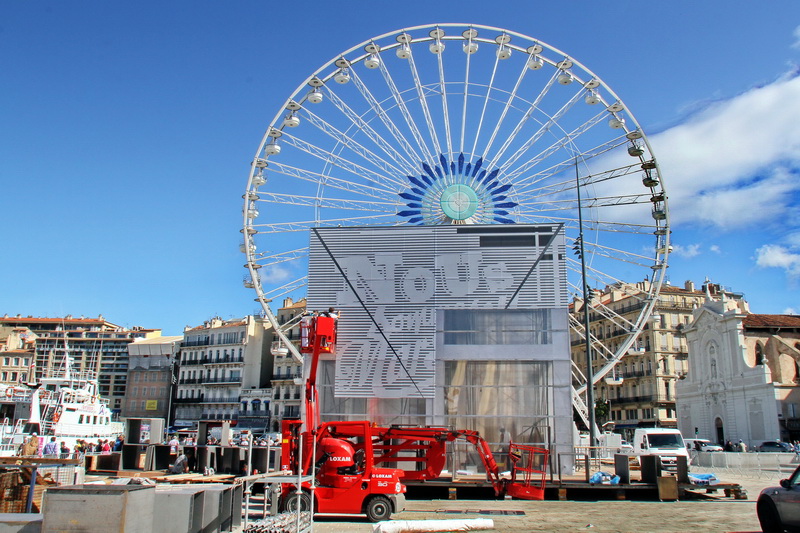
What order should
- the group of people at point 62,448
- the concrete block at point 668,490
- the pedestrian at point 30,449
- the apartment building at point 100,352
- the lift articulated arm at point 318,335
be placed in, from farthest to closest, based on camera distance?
1. the apartment building at point 100,352
2. the pedestrian at point 30,449
3. the group of people at point 62,448
4. the lift articulated arm at point 318,335
5. the concrete block at point 668,490

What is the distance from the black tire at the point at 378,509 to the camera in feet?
57.0

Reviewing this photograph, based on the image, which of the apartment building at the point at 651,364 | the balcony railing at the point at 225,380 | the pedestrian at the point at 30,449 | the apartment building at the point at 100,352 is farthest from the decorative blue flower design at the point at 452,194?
the apartment building at the point at 100,352

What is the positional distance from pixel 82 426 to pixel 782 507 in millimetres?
44826

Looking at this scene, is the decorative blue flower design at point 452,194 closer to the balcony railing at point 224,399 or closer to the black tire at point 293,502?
the black tire at point 293,502

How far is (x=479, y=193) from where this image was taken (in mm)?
34375

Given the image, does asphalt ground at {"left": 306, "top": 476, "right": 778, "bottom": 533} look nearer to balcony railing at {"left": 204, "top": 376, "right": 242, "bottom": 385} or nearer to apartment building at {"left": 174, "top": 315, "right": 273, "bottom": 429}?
apartment building at {"left": 174, "top": 315, "right": 273, "bottom": 429}

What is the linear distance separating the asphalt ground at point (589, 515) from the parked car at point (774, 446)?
30302mm

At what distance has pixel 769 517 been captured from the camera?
12984 millimetres

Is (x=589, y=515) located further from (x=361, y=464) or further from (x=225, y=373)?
(x=225, y=373)

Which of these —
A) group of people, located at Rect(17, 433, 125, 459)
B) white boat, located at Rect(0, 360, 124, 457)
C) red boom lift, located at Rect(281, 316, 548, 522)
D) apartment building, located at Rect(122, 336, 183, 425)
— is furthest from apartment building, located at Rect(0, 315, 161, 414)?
red boom lift, located at Rect(281, 316, 548, 522)

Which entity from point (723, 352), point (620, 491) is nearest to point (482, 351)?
point (620, 491)

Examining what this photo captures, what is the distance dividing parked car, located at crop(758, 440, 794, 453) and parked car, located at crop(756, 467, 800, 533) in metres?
39.6

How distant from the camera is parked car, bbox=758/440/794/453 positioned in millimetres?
47812

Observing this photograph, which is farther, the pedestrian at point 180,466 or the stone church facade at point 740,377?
the stone church facade at point 740,377
